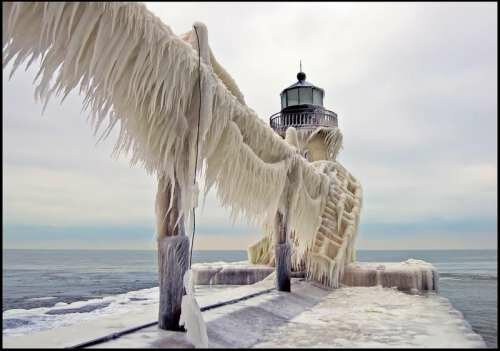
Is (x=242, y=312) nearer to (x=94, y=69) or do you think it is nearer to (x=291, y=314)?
(x=291, y=314)

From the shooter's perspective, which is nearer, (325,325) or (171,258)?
(171,258)

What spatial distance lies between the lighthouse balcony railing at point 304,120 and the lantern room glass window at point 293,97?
1.06 metres

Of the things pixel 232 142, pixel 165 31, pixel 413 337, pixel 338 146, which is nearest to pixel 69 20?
pixel 165 31

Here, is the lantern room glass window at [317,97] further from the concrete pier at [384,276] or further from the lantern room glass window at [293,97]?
the concrete pier at [384,276]

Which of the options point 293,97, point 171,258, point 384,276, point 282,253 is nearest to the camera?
point 171,258

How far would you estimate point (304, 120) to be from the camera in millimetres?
25656

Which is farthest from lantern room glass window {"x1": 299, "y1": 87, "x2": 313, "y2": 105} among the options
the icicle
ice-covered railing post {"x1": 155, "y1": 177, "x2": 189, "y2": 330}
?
the icicle

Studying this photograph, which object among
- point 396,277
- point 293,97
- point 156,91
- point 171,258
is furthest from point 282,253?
point 293,97

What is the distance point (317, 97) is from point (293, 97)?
1.48 m

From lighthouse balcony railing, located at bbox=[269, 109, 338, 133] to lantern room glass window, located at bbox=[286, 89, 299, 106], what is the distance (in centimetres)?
106

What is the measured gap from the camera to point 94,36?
5395 mm

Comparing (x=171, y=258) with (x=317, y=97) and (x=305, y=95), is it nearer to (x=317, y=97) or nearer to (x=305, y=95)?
(x=305, y=95)

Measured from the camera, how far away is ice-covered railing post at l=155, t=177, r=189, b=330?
7012 mm

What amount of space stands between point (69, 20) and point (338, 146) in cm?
2120
